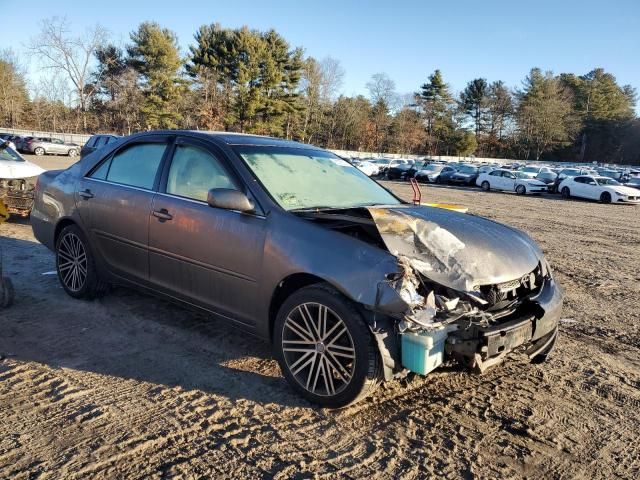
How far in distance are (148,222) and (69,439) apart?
75.3 inches

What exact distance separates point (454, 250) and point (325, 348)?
1.03 meters

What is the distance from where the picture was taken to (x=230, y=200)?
137 inches

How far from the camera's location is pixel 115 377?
3.47 meters

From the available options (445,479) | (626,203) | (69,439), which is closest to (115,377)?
(69,439)

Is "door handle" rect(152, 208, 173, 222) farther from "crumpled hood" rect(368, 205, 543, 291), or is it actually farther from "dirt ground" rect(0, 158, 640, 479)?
"crumpled hood" rect(368, 205, 543, 291)

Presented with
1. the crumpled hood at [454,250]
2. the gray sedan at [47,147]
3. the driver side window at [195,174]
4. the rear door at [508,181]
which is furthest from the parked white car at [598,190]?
the gray sedan at [47,147]

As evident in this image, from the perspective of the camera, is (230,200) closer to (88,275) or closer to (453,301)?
(453,301)

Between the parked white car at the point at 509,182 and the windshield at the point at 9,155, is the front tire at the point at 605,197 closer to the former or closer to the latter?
the parked white car at the point at 509,182

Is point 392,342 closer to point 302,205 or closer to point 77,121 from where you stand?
point 302,205

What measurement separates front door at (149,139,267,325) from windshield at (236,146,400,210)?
25 cm

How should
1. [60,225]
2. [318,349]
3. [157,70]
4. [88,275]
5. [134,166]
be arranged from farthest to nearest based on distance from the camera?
[157,70] → [60,225] → [88,275] → [134,166] → [318,349]

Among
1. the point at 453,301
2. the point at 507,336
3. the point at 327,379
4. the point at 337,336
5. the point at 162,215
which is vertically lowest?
the point at 327,379

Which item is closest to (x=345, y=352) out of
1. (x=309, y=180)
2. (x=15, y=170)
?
(x=309, y=180)

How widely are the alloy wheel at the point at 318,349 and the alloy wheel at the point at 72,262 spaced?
2.70 m
